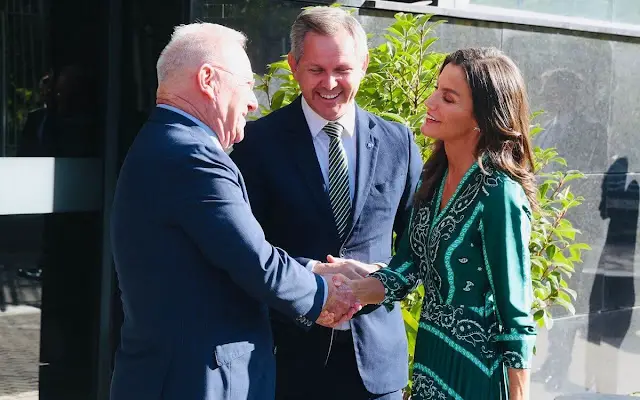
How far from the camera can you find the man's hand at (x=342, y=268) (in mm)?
3406

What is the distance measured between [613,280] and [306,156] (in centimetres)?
447

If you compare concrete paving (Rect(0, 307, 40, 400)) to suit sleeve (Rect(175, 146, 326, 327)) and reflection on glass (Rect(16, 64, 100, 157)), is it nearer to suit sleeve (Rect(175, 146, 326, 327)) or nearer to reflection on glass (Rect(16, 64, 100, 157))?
reflection on glass (Rect(16, 64, 100, 157))

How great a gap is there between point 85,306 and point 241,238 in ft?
9.77

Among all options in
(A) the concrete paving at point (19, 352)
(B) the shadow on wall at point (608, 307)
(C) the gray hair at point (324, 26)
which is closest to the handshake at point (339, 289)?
(C) the gray hair at point (324, 26)

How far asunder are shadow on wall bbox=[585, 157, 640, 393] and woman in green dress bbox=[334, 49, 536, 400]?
4.30 m

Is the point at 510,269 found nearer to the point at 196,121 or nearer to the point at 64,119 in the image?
the point at 196,121

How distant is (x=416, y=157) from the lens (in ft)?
12.5

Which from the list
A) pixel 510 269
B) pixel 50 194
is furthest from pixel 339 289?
pixel 50 194

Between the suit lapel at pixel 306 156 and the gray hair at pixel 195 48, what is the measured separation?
2.18ft

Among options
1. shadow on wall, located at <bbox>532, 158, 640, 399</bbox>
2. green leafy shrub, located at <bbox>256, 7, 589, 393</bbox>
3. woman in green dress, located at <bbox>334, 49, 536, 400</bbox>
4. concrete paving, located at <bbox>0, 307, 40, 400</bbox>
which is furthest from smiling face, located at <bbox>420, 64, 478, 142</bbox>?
shadow on wall, located at <bbox>532, 158, 640, 399</bbox>

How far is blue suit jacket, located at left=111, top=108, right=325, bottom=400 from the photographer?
279 centimetres

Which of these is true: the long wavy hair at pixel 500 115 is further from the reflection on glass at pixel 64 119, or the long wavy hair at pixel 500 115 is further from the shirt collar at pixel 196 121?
the reflection on glass at pixel 64 119

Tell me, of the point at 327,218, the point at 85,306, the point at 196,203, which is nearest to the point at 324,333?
the point at 327,218

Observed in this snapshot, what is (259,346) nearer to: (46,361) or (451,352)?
(451,352)
